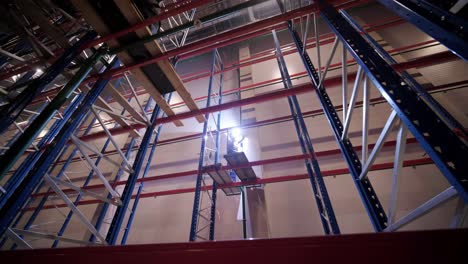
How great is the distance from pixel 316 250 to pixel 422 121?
51.0 inches

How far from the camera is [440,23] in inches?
54.0

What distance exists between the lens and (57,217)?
7711 millimetres

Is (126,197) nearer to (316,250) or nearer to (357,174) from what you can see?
(316,250)

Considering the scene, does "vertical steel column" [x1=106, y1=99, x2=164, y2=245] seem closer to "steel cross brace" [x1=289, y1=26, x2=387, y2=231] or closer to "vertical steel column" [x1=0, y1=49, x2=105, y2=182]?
"vertical steel column" [x1=0, y1=49, x2=105, y2=182]

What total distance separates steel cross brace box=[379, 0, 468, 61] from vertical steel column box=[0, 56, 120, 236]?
4.37 meters

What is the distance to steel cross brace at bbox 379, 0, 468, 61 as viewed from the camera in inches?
49.6

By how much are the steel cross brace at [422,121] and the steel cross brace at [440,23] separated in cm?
39

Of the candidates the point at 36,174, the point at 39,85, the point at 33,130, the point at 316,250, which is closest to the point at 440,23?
the point at 316,250

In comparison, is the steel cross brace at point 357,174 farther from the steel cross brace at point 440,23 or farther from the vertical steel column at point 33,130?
the vertical steel column at point 33,130

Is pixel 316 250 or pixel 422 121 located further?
pixel 422 121

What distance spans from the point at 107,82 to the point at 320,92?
3991mm

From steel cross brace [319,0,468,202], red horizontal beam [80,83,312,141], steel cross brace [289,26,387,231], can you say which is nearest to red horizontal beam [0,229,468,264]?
steel cross brace [319,0,468,202]

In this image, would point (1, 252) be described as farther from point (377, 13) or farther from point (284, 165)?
point (377, 13)

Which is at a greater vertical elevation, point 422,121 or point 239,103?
point 239,103
